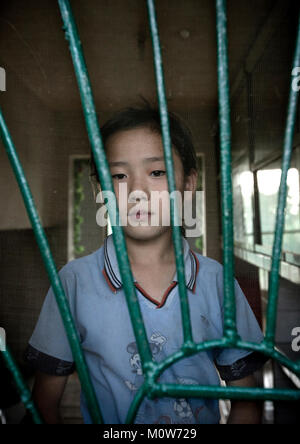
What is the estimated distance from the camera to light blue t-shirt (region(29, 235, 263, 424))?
0.39 m

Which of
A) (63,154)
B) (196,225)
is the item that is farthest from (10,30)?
(196,225)

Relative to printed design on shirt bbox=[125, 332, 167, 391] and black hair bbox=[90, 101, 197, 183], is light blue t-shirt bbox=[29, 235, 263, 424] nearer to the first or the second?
printed design on shirt bbox=[125, 332, 167, 391]

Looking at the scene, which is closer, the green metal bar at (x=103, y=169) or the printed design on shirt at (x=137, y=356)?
the green metal bar at (x=103, y=169)

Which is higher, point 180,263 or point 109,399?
point 180,263

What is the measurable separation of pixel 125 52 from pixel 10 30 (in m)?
0.22

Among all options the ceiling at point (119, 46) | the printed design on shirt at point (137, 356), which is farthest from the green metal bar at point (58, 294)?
the ceiling at point (119, 46)

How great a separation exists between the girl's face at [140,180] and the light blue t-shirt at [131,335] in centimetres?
8

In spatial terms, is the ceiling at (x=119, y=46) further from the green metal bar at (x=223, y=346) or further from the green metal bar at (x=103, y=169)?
the green metal bar at (x=223, y=346)

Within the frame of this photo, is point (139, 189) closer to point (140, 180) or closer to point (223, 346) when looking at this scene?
point (140, 180)

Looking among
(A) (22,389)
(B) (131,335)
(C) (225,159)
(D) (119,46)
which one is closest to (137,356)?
(B) (131,335)

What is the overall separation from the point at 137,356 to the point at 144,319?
46mm

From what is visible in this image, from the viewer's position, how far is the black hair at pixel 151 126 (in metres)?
0.45

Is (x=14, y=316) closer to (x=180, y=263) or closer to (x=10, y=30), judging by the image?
(x=180, y=263)

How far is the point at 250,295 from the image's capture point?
0.49 m
